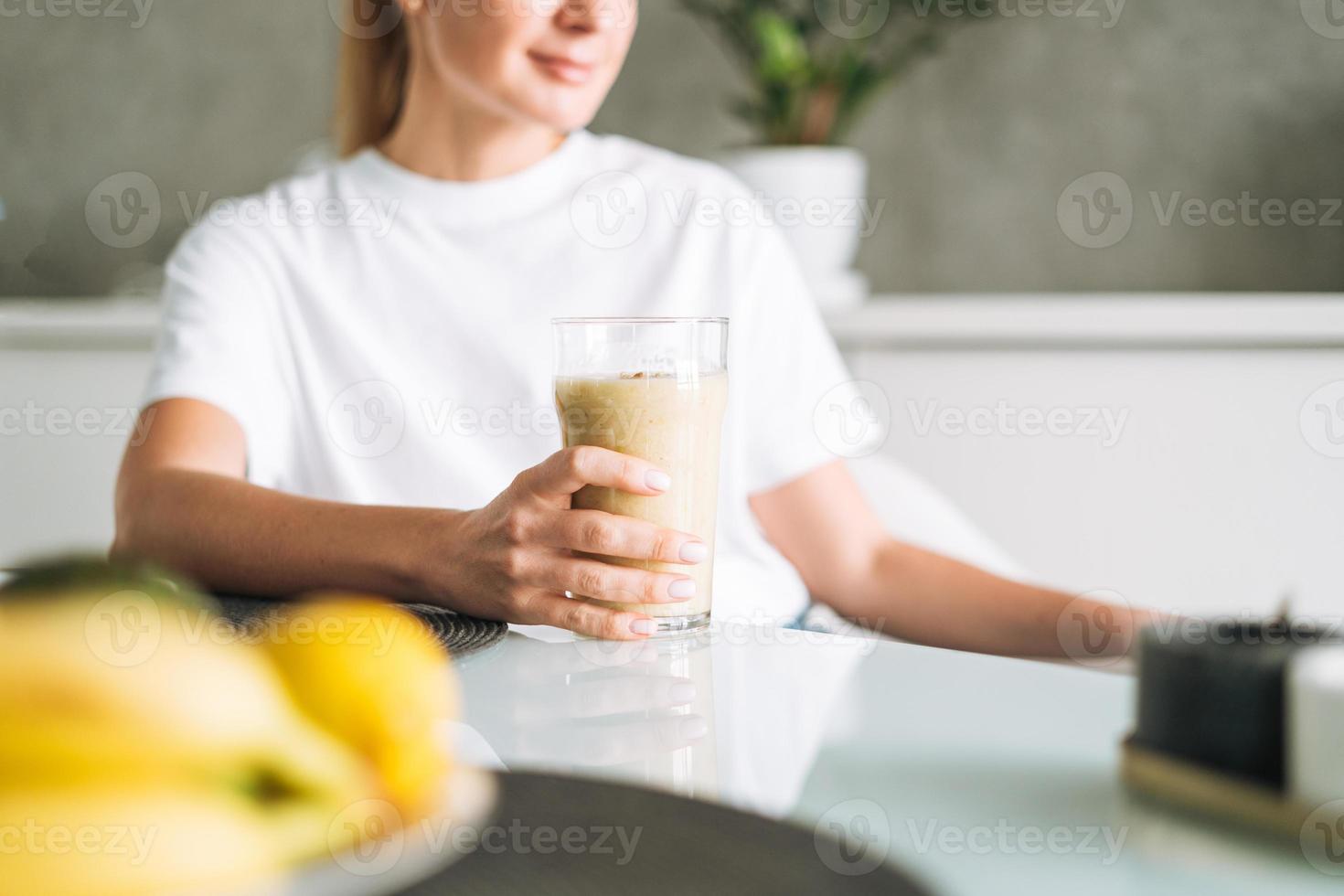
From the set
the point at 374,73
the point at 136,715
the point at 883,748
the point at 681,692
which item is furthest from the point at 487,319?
the point at 136,715

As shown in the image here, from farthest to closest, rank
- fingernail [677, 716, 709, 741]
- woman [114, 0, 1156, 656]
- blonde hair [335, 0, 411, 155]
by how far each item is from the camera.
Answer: blonde hair [335, 0, 411, 155], woman [114, 0, 1156, 656], fingernail [677, 716, 709, 741]

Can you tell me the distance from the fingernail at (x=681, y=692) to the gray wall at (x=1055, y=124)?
1.98 metres

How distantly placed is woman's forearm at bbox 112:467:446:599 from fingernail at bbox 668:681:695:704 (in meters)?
0.25

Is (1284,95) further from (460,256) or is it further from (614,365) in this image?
(614,365)

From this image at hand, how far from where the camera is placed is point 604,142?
1.41 metres

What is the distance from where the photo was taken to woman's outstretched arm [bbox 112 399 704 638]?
0.73 meters

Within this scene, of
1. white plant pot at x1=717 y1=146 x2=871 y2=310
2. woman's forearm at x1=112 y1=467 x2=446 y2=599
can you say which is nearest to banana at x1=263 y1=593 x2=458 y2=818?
woman's forearm at x1=112 y1=467 x2=446 y2=599

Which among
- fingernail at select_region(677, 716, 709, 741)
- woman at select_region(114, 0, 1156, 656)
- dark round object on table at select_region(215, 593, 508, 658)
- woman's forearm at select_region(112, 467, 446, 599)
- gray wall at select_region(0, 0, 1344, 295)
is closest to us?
fingernail at select_region(677, 716, 709, 741)

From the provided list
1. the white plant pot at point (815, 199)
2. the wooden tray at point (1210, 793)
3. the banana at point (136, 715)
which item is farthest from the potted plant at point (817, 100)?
the banana at point (136, 715)

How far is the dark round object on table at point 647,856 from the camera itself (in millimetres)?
347

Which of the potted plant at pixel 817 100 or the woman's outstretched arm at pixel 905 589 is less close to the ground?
the potted plant at pixel 817 100

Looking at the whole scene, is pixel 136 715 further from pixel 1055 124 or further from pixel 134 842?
pixel 1055 124

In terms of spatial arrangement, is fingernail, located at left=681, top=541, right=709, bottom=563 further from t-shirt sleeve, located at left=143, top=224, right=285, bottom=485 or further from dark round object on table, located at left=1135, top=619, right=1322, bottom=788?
t-shirt sleeve, located at left=143, top=224, right=285, bottom=485

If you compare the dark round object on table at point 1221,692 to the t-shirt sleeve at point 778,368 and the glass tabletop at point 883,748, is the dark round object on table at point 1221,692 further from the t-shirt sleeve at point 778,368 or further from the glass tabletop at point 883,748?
the t-shirt sleeve at point 778,368
